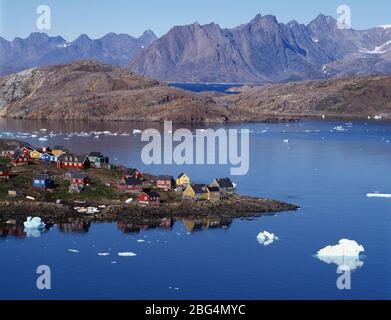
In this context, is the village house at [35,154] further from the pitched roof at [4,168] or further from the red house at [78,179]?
the red house at [78,179]

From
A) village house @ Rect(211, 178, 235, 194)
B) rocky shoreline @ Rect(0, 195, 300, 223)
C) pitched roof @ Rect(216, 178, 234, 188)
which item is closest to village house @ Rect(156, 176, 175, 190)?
village house @ Rect(211, 178, 235, 194)

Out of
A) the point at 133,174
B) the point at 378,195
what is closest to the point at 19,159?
the point at 133,174

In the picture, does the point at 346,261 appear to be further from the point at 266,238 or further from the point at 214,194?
the point at 214,194

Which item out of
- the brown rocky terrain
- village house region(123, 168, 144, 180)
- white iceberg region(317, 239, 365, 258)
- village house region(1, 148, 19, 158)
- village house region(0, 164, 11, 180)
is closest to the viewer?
white iceberg region(317, 239, 365, 258)

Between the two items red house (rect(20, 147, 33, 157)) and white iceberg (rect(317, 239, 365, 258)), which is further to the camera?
red house (rect(20, 147, 33, 157))

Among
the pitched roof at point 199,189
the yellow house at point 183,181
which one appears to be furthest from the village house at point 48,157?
the pitched roof at point 199,189

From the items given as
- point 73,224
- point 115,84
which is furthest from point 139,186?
point 115,84

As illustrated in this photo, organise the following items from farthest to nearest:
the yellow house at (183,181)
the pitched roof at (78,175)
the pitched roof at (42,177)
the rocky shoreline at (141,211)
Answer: the yellow house at (183,181)
the pitched roof at (78,175)
the pitched roof at (42,177)
the rocky shoreline at (141,211)

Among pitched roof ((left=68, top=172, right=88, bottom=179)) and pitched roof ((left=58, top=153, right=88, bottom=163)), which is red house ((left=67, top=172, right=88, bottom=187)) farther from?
pitched roof ((left=58, top=153, right=88, bottom=163))
